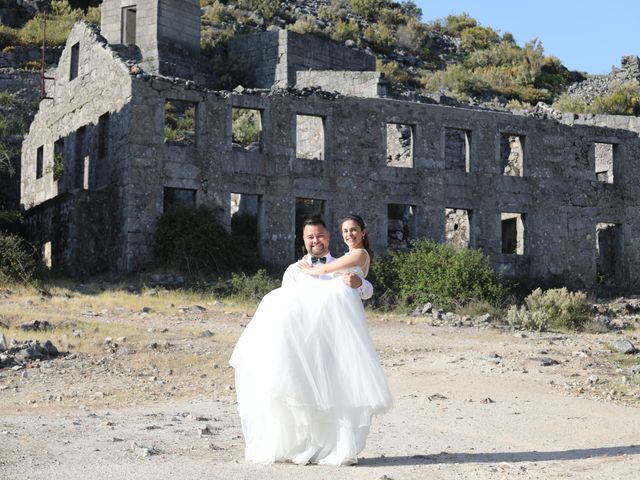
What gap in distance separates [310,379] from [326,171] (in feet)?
63.1

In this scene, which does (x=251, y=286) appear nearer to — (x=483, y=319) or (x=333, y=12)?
(x=483, y=319)

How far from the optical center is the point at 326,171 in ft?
88.6

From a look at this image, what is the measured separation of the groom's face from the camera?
847 centimetres

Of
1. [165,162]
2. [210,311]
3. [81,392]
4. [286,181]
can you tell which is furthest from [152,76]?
[81,392]

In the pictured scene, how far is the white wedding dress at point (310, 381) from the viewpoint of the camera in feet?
26.1

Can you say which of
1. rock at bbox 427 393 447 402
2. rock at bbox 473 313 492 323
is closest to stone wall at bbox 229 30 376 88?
rock at bbox 473 313 492 323

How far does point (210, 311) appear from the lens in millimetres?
20969

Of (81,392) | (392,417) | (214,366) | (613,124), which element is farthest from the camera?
(613,124)

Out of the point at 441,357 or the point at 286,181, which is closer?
the point at 441,357

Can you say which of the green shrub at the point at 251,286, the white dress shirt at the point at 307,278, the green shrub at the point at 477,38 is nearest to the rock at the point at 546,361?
the white dress shirt at the point at 307,278

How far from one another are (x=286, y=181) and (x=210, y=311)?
6.49 metres

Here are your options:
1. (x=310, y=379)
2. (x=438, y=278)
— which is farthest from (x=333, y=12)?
(x=310, y=379)

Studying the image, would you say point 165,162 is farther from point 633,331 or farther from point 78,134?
point 633,331

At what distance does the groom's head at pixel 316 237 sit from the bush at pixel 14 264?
609 inches
